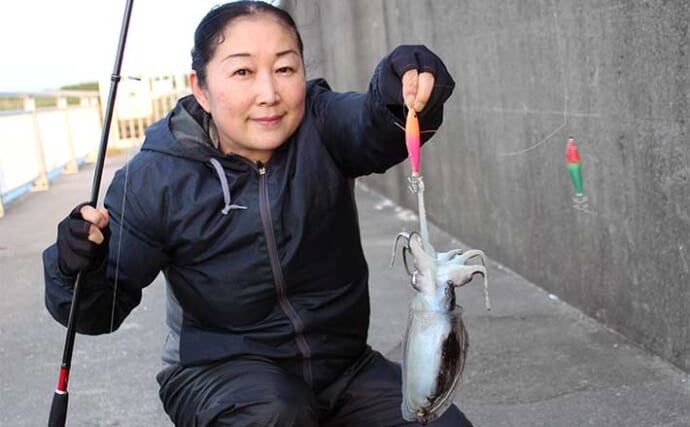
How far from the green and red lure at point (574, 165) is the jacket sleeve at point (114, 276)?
8.61ft

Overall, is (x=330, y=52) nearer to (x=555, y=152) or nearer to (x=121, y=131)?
(x=555, y=152)

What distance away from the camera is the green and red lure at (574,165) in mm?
5066

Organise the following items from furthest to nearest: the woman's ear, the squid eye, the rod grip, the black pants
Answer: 1. the woman's ear
2. the rod grip
3. the black pants
4. the squid eye

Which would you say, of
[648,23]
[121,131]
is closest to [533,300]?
[648,23]

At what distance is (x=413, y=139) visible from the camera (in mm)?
2578

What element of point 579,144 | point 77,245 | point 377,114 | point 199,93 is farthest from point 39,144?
point 377,114

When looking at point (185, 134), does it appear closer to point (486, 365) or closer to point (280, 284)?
point (280, 284)

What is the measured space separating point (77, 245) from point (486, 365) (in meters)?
2.95

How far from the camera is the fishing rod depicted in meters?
2.83

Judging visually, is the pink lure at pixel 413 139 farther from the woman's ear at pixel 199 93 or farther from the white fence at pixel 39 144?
the white fence at pixel 39 144

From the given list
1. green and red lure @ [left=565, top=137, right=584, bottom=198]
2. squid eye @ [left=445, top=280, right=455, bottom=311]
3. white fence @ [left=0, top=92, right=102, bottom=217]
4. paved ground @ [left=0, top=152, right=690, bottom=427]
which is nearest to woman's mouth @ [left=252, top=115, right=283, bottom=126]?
squid eye @ [left=445, top=280, right=455, bottom=311]

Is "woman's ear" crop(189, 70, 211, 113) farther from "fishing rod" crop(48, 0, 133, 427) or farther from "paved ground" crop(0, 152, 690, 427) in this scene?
"paved ground" crop(0, 152, 690, 427)

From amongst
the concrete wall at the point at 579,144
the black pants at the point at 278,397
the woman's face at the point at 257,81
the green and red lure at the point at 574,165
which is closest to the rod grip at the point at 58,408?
the black pants at the point at 278,397

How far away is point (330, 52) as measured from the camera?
1280cm
